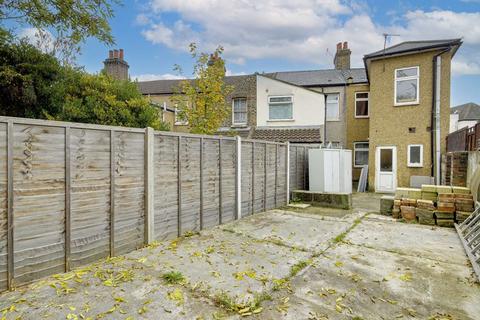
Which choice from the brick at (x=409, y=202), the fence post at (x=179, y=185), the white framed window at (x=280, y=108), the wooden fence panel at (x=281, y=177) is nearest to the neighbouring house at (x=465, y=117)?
the white framed window at (x=280, y=108)

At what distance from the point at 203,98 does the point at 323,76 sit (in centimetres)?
1046

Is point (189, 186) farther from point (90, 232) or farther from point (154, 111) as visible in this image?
point (154, 111)

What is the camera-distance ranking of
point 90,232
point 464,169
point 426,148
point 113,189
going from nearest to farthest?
point 90,232 → point 113,189 → point 464,169 → point 426,148

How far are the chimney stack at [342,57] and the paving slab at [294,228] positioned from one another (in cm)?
1518

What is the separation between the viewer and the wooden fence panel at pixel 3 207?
2.86 metres

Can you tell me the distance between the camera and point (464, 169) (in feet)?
26.7

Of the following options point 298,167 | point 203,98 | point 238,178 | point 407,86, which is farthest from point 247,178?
point 407,86

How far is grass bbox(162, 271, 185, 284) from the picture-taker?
3.27 m

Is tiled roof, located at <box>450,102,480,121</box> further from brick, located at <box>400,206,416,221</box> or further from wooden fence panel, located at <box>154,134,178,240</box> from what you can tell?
wooden fence panel, located at <box>154,134,178,240</box>

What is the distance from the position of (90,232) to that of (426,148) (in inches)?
500

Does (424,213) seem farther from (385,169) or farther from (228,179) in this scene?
(385,169)

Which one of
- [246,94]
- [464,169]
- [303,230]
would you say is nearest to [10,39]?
[303,230]

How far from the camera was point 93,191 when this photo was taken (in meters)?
3.72

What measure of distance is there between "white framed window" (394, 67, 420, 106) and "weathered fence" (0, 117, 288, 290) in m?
9.83
